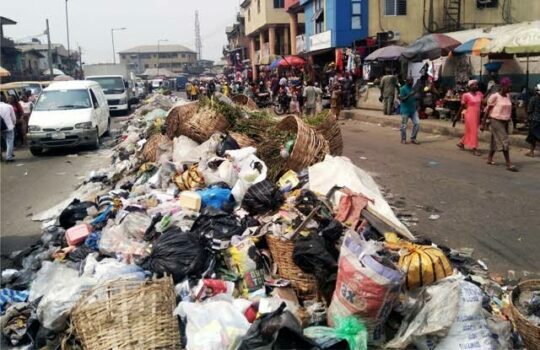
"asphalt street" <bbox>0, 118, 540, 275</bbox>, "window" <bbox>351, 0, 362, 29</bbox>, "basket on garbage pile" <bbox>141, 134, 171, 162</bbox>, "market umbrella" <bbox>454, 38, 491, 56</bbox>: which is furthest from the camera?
"window" <bbox>351, 0, 362, 29</bbox>

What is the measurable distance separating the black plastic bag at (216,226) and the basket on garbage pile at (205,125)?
3240mm

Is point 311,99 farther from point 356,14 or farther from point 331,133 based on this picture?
point 331,133

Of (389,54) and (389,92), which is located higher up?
(389,54)

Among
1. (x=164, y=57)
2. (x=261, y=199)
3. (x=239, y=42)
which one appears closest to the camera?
(x=261, y=199)

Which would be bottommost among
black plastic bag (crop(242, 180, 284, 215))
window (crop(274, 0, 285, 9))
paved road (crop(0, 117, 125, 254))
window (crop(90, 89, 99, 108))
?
paved road (crop(0, 117, 125, 254))

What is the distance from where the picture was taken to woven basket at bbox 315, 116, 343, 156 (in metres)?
7.50

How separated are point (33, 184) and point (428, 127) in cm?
1071

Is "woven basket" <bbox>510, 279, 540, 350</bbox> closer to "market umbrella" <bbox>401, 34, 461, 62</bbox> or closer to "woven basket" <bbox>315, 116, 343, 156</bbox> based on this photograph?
"woven basket" <bbox>315, 116, 343, 156</bbox>

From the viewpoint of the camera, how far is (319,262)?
3.83m

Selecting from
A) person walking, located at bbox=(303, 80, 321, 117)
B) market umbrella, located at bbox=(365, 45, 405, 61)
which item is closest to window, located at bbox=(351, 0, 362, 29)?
market umbrella, located at bbox=(365, 45, 405, 61)

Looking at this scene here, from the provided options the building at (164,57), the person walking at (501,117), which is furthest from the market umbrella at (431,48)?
the building at (164,57)

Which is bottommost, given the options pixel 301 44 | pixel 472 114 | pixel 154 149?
pixel 154 149

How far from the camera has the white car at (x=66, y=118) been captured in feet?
41.4

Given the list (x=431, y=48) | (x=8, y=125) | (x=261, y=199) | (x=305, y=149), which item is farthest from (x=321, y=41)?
(x=261, y=199)
